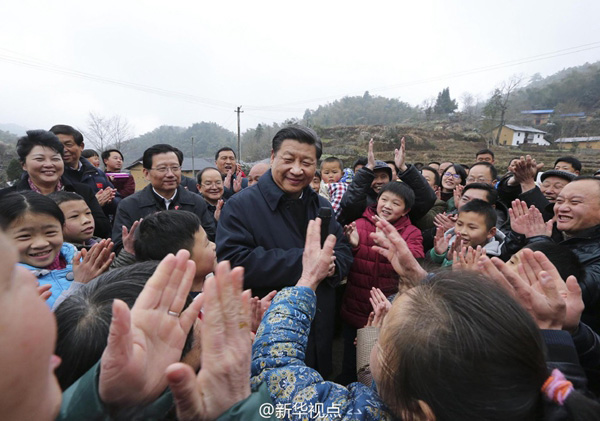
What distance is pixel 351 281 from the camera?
288cm

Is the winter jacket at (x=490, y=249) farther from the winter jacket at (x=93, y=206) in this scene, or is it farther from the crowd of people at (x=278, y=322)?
the winter jacket at (x=93, y=206)

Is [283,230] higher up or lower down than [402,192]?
lower down

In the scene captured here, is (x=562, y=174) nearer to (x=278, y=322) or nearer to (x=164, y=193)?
(x=278, y=322)

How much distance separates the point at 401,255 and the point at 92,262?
6.42 feet

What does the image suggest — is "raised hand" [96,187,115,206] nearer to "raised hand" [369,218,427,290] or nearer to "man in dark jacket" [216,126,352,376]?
"man in dark jacket" [216,126,352,376]

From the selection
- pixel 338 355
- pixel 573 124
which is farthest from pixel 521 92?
pixel 338 355

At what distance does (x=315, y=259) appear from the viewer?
1.58 m

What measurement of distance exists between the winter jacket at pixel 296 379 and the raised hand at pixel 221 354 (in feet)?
0.82

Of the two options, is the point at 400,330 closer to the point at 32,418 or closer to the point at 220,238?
the point at 32,418

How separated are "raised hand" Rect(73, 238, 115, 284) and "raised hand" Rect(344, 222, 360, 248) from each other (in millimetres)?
1888

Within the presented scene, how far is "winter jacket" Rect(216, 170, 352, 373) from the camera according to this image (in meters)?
1.90

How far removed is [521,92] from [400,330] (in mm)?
85833

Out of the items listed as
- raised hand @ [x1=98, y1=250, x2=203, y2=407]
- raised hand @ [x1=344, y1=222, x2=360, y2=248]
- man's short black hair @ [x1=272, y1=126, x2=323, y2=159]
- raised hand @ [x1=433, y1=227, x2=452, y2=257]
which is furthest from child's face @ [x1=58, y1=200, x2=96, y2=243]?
raised hand @ [x1=433, y1=227, x2=452, y2=257]

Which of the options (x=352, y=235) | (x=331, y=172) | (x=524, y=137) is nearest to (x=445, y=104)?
(x=524, y=137)
